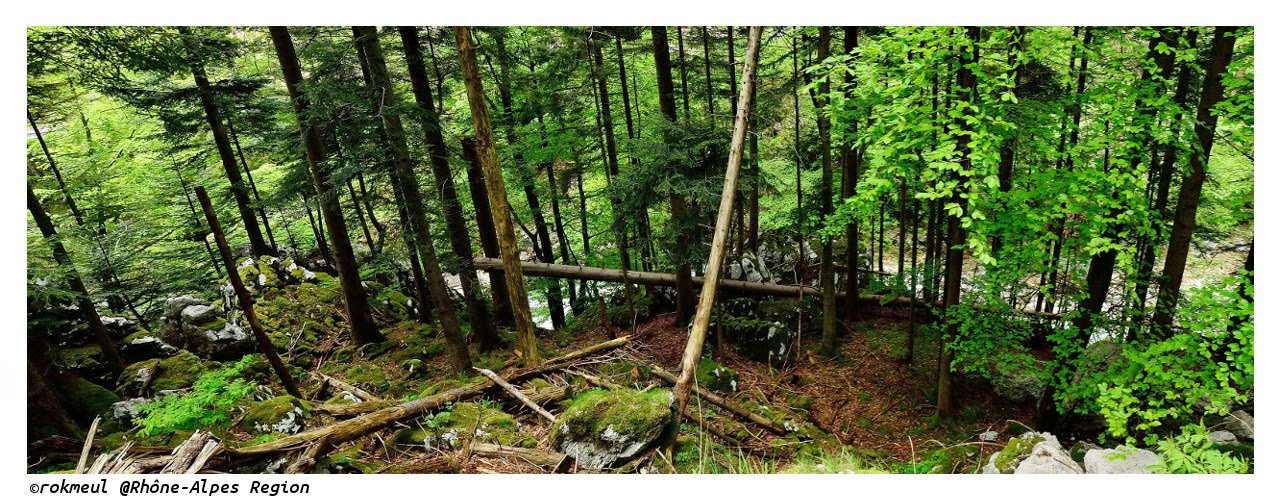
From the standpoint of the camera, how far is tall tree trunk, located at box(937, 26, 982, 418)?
4.55 metres

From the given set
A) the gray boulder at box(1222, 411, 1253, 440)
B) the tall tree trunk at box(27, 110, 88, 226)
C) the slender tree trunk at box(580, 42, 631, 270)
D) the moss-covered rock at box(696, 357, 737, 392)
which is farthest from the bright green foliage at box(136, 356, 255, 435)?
the gray boulder at box(1222, 411, 1253, 440)

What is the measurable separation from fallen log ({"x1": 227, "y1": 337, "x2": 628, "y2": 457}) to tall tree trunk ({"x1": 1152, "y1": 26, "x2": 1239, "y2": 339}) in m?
7.08

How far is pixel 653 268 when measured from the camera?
13.6 metres

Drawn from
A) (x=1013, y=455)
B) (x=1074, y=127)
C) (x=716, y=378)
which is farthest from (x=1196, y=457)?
(x=716, y=378)

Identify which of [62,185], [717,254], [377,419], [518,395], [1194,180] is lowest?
[518,395]

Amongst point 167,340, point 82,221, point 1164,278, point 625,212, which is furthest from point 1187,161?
point 82,221

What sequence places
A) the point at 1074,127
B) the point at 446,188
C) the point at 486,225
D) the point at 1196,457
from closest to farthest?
the point at 1196,457
the point at 1074,127
the point at 446,188
the point at 486,225

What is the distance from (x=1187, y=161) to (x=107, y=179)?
1846 centimetres

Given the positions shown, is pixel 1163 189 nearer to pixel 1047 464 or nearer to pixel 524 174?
pixel 1047 464

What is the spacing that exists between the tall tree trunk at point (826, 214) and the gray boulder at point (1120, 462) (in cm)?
408

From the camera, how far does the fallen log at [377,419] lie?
470 cm

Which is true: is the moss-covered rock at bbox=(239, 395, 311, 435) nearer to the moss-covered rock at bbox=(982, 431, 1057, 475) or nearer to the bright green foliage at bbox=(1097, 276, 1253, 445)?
Result: the moss-covered rock at bbox=(982, 431, 1057, 475)

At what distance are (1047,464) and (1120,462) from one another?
0.65 metres
